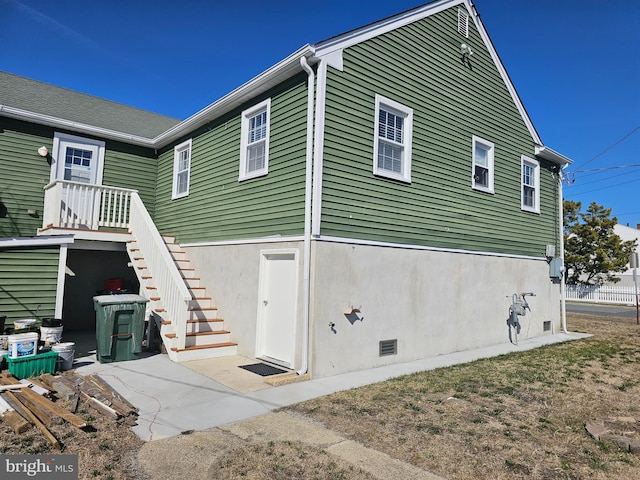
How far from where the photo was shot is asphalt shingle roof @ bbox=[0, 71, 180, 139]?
10367 millimetres

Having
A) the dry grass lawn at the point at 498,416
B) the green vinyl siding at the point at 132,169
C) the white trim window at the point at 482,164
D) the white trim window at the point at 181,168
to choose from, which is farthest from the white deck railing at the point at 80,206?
the white trim window at the point at 482,164

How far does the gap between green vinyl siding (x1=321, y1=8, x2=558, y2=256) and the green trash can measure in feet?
12.2

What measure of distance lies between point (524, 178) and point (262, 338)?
8885mm

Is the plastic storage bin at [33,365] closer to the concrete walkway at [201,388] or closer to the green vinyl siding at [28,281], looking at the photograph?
the concrete walkway at [201,388]

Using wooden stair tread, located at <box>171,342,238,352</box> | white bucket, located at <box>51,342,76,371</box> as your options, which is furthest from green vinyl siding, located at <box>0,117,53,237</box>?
wooden stair tread, located at <box>171,342,238,352</box>

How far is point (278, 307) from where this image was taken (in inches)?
279

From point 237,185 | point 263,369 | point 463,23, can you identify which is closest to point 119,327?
point 263,369

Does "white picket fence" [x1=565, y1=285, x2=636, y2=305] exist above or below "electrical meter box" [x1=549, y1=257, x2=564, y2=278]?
below

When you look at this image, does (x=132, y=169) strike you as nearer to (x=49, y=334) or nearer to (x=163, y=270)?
(x=163, y=270)

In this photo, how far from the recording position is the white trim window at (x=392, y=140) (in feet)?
24.7

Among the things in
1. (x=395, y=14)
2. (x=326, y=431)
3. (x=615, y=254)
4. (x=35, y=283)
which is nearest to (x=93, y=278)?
(x=35, y=283)

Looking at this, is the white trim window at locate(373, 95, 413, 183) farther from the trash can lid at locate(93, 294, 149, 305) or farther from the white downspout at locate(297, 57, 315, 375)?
the trash can lid at locate(93, 294, 149, 305)

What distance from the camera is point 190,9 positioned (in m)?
10.4

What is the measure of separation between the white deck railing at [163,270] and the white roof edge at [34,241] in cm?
156
